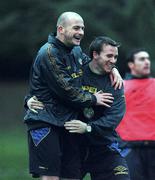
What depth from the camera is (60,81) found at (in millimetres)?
7691

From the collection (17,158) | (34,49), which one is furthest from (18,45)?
(17,158)

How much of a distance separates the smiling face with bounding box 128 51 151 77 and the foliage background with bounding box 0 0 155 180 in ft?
31.0

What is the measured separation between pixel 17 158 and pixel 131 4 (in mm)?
7783

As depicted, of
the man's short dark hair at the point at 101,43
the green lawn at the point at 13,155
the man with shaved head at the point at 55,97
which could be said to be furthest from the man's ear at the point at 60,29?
the green lawn at the point at 13,155

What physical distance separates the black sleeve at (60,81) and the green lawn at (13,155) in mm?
4800

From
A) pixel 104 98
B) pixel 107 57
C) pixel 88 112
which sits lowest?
pixel 88 112

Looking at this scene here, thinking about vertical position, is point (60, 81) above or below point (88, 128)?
above

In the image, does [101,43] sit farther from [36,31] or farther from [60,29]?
[36,31]

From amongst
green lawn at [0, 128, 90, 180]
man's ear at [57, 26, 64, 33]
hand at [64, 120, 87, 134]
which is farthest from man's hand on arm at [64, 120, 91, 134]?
green lawn at [0, 128, 90, 180]

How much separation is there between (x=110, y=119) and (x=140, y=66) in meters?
2.59

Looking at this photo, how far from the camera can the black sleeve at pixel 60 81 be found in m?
7.69

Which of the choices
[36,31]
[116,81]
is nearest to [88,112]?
[116,81]

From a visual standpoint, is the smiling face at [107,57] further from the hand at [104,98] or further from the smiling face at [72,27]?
the smiling face at [72,27]

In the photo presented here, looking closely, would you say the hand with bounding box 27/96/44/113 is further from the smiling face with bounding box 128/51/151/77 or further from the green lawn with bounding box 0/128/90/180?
the green lawn with bounding box 0/128/90/180
